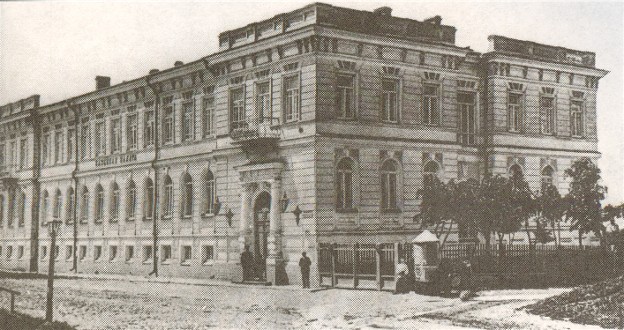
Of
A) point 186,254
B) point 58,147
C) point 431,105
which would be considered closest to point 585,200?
point 431,105

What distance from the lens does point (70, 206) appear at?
37969 millimetres

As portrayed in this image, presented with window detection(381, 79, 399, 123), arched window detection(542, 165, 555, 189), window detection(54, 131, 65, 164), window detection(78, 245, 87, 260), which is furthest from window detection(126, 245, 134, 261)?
arched window detection(542, 165, 555, 189)

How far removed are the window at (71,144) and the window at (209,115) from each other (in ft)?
28.7

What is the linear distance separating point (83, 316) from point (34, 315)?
113 cm

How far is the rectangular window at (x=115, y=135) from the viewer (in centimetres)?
3634

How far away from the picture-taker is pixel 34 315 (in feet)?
62.8

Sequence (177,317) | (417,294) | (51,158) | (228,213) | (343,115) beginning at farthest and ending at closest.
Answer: (51,158)
(228,213)
(343,115)
(417,294)
(177,317)

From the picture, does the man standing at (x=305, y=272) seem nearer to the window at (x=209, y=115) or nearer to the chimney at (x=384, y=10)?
the window at (x=209, y=115)

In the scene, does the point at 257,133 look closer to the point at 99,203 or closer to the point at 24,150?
the point at 99,203

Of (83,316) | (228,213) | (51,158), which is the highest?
(51,158)

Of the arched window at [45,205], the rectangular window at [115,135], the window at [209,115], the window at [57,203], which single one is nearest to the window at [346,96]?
the window at [209,115]

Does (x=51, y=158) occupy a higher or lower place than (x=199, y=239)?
higher

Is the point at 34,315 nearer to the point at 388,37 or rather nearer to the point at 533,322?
the point at 533,322

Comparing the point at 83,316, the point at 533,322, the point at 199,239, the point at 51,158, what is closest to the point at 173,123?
the point at 199,239
